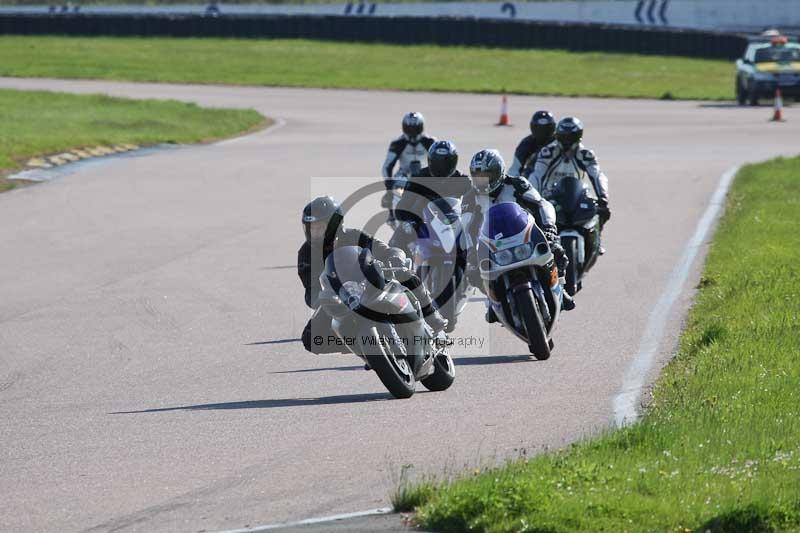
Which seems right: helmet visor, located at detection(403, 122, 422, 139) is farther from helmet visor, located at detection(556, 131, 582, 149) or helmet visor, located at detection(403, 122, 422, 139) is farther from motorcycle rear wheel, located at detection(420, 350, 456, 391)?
motorcycle rear wheel, located at detection(420, 350, 456, 391)

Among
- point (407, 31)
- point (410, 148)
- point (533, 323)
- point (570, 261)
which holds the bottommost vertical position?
point (407, 31)

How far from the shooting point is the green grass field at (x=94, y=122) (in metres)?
28.2

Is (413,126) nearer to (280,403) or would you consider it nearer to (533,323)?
(533,323)

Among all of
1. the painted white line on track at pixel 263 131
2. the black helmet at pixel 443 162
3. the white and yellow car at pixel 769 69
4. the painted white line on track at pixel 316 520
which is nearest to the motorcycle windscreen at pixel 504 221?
the black helmet at pixel 443 162

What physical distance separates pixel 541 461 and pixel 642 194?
1585 cm

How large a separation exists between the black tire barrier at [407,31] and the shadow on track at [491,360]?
39733mm

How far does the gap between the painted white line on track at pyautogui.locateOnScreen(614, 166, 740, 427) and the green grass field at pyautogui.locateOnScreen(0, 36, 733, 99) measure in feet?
78.7

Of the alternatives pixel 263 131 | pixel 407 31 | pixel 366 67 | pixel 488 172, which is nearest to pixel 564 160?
pixel 488 172

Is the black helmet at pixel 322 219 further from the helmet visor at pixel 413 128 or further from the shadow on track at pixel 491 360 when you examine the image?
the helmet visor at pixel 413 128

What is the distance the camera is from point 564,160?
13555 mm

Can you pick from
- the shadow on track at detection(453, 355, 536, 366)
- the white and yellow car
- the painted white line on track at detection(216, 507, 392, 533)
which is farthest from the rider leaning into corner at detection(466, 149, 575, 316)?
the white and yellow car

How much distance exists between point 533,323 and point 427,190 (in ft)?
5.90

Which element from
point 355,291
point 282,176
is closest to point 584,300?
point 355,291

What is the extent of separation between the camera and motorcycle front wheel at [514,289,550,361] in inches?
413
